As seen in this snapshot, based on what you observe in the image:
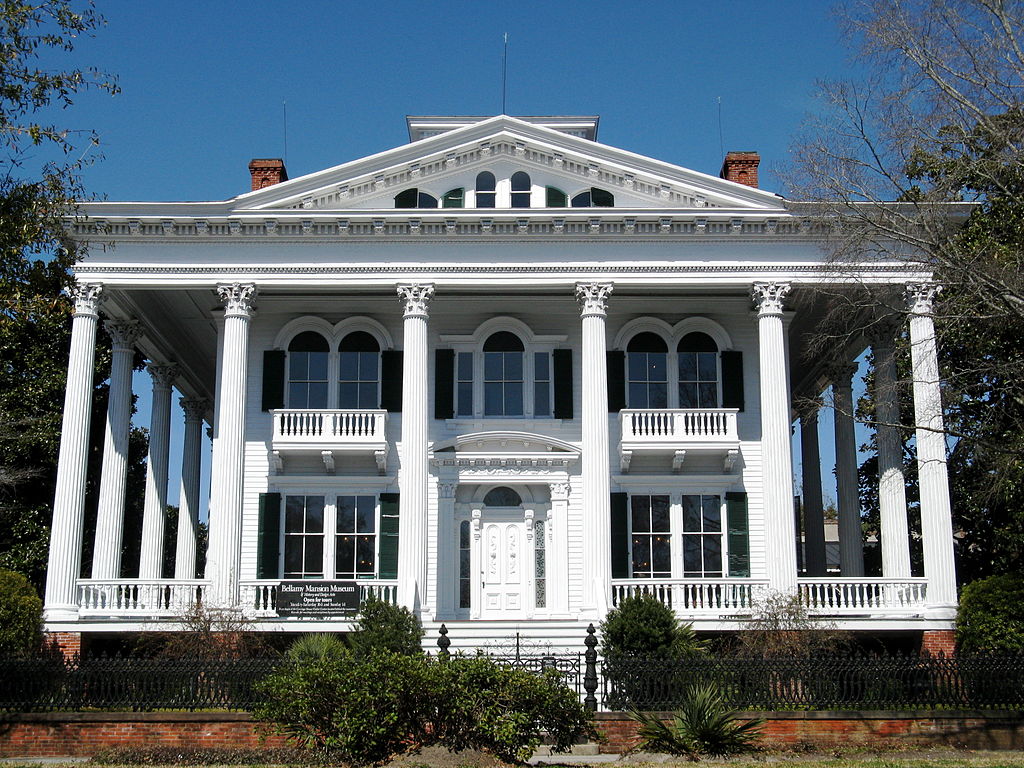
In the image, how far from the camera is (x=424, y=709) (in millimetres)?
14867

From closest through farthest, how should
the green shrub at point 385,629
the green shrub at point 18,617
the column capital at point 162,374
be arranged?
the green shrub at point 385,629
the green shrub at point 18,617
the column capital at point 162,374

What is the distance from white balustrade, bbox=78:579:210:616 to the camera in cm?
2508

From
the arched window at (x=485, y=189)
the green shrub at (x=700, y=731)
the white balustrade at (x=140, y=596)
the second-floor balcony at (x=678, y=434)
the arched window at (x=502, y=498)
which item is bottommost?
the green shrub at (x=700, y=731)

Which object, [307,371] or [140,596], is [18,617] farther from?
[307,371]

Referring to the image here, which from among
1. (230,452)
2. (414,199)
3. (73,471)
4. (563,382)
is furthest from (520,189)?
(73,471)

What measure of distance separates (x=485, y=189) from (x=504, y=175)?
575 millimetres

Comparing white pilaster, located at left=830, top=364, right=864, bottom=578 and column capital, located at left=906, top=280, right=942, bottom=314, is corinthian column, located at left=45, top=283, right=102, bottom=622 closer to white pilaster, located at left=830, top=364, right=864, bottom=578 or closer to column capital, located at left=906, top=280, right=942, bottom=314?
white pilaster, located at left=830, top=364, right=864, bottom=578

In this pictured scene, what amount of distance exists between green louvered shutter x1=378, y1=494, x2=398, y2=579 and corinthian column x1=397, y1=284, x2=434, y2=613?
0.72m

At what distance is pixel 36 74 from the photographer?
1644cm

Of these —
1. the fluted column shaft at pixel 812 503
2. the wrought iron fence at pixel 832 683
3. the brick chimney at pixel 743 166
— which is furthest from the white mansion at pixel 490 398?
the wrought iron fence at pixel 832 683

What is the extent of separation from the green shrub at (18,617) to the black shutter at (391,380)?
29.7ft

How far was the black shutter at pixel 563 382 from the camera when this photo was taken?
28.4m

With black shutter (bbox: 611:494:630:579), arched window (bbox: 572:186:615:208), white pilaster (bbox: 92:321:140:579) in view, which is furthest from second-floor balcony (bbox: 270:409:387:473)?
arched window (bbox: 572:186:615:208)

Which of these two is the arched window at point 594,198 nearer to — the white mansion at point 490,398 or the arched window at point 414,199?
the white mansion at point 490,398
